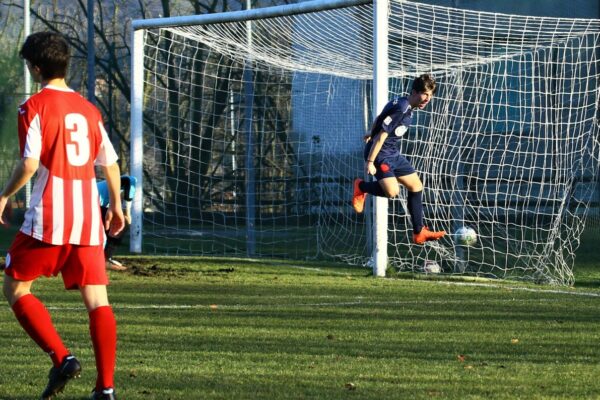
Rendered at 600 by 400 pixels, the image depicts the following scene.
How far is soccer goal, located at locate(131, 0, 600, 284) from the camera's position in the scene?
14.7m

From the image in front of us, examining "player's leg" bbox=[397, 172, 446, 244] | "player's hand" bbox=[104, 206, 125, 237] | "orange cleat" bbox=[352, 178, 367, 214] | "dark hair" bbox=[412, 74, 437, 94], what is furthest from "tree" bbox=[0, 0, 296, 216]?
"player's hand" bbox=[104, 206, 125, 237]

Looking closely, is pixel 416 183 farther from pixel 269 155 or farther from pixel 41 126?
pixel 269 155

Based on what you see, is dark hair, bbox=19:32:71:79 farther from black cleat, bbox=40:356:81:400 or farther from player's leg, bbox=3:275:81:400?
black cleat, bbox=40:356:81:400

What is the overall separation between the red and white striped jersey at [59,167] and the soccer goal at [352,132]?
7885 mm

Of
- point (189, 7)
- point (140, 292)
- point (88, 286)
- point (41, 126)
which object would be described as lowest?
point (140, 292)

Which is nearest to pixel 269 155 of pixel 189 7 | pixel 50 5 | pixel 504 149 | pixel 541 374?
pixel 504 149

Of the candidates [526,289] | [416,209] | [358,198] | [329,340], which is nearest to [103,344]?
[329,340]

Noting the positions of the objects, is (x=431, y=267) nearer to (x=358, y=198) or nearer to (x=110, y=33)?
(x=358, y=198)

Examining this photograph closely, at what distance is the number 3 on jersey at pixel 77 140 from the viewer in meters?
Result: 5.42

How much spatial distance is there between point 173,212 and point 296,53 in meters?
4.58

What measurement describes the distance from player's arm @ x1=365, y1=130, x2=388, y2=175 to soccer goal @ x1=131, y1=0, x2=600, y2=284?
169 cm

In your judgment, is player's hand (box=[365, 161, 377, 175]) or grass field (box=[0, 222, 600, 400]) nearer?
grass field (box=[0, 222, 600, 400])

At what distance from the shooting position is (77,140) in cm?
545

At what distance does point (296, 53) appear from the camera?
16.8 meters
